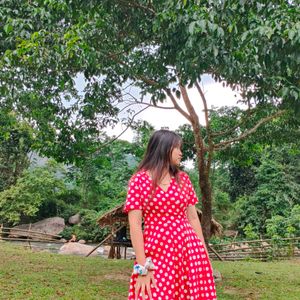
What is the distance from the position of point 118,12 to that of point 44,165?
1866cm

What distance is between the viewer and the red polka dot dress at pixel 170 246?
2268mm

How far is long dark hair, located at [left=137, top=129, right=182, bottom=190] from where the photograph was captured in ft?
7.74

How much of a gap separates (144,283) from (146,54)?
14.7 ft

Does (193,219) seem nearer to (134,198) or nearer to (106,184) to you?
(134,198)

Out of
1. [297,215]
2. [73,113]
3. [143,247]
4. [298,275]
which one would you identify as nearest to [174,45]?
[143,247]

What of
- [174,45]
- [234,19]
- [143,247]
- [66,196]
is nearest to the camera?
→ [143,247]

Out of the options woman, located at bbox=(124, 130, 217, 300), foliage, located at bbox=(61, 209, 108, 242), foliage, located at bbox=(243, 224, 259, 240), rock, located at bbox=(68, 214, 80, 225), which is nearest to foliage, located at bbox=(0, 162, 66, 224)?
rock, located at bbox=(68, 214, 80, 225)

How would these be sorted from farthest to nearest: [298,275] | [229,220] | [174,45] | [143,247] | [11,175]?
[11,175], [229,220], [298,275], [174,45], [143,247]

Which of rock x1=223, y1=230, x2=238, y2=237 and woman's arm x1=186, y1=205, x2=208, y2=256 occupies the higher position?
rock x1=223, y1=230, x2=238, y2=237

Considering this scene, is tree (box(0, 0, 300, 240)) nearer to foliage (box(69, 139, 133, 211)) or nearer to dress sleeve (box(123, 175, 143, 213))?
dress sleeve (box(123, 175, 143, 213))

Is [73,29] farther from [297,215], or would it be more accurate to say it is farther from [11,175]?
[11,175]

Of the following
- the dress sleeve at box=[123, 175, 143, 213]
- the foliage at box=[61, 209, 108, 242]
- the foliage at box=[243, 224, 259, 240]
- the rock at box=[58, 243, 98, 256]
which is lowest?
the dress sleeve at box=[123, 175, 143, 213]

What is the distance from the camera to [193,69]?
4055mm

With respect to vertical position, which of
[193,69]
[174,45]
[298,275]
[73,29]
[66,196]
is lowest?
[298,275]
